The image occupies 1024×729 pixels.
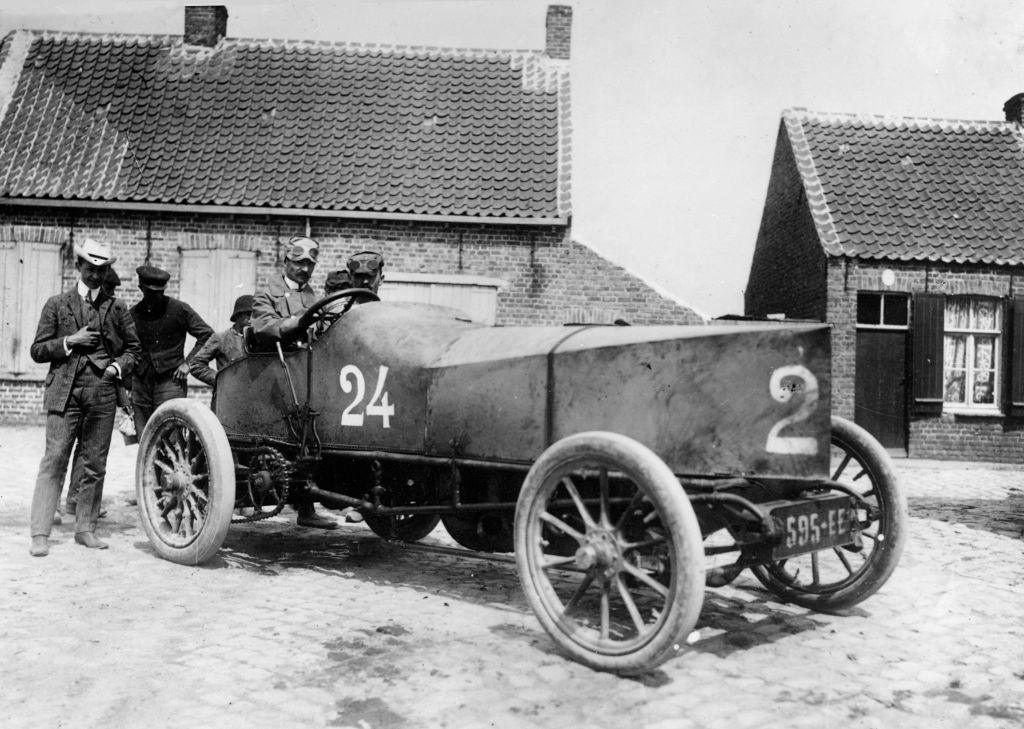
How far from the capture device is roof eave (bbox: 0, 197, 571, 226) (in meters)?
12.9

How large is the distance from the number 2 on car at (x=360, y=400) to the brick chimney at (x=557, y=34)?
12267mm

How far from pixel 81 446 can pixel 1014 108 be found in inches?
641

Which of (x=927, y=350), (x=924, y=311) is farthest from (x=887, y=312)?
(x=927, y=350)

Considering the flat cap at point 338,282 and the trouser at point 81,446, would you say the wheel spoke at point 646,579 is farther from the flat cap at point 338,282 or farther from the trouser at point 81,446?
the trouser at point 81,446

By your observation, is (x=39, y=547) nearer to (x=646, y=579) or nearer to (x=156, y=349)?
(x=156, y=349)

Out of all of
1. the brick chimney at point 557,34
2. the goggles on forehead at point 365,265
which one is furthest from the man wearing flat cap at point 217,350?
the brick chimney at point 557,34

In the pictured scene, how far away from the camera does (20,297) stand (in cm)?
1306

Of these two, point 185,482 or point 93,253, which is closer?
point 185,482

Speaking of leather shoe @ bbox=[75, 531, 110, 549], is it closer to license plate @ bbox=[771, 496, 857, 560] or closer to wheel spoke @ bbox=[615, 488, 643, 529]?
wheel spoke @ bbox=[615, 488, 643, 529]

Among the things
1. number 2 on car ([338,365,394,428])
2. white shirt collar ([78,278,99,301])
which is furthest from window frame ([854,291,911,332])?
white shirt collar ([78,278,99,301])

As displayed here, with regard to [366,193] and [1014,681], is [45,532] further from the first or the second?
[366,193]

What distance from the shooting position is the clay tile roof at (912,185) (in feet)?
43.0

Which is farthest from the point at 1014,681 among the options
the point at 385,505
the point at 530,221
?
the point at 530,221

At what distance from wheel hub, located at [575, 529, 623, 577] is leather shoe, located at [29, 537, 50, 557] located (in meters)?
3.50
